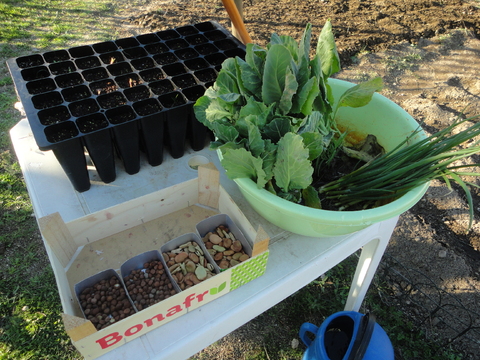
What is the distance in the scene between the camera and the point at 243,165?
69 centimetres

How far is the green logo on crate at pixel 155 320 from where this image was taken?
2.08ft

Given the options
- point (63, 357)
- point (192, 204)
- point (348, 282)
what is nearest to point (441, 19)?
point (348, 282)

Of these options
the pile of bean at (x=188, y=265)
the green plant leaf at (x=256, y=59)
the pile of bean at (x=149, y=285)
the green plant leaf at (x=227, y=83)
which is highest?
the green plant leaf at (x=256, y=59)

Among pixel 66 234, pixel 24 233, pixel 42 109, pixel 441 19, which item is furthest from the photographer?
pixel 441 19

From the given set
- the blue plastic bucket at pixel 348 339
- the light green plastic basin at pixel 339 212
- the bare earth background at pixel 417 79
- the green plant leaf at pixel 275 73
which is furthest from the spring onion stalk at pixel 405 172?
the bare earth background at pixel 417 79

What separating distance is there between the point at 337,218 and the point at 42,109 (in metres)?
0.73

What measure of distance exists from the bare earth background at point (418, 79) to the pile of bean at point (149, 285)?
0.63 m

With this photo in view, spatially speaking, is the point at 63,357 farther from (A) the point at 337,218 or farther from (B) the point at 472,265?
(B) the point at 472,265

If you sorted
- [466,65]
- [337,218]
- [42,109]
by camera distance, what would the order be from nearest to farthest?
[337,218]
[42,109]
[466,65]

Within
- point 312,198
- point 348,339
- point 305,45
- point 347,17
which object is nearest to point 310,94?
point 305,45

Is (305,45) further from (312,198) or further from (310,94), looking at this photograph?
(312,198)

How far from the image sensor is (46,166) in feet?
3.15

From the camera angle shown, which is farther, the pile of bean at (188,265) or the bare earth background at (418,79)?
the bare earth background at (418,79)

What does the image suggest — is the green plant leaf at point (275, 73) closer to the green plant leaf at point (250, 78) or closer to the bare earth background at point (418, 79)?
the green plant leaf at point (250, 78)
